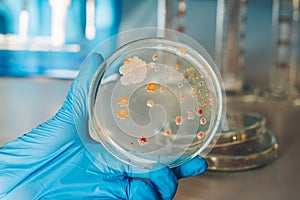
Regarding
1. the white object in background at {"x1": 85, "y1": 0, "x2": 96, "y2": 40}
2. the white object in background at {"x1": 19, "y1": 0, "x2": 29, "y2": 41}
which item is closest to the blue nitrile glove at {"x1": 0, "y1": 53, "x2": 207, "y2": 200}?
the white object in background at {"x1": 85, "y1": 0, "x2": 96, "y2": 40}

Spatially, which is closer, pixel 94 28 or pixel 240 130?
pixel 240 130

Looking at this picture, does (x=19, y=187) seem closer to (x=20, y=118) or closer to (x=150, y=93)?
(x=150, y=93)

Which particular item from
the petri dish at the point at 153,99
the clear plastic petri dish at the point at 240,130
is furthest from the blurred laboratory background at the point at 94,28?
the petri dish at the point at 153,99

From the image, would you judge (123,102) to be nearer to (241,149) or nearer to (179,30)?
(241,149)

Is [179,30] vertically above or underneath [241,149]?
above

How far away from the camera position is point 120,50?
0.53m

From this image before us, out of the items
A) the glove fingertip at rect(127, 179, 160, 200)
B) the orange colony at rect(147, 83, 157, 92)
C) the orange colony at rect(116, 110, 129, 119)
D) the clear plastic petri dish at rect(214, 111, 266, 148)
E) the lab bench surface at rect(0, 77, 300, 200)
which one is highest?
the orange colony at rect(147, 83, 157, 92)

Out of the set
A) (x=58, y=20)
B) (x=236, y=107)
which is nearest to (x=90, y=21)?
(x=58, y=20)

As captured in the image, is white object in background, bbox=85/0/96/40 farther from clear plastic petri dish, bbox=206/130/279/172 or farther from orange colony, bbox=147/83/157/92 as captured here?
orange colony, bbox=147/83/157/92

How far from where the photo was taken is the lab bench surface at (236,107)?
0.71m

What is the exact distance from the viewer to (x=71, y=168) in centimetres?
55

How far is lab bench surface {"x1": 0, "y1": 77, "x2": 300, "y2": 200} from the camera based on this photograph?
2.31ft

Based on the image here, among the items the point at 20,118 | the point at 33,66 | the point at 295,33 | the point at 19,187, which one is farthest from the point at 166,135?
the point at 33,66

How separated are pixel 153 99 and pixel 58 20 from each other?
201 cm
